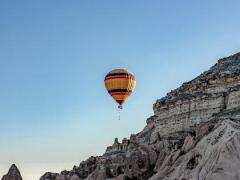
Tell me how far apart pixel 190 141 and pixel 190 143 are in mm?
305

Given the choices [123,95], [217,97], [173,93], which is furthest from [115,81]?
[217,97]

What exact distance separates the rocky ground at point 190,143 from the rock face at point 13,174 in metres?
0.20

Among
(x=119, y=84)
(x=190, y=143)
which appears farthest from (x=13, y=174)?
(x=190, y=143)

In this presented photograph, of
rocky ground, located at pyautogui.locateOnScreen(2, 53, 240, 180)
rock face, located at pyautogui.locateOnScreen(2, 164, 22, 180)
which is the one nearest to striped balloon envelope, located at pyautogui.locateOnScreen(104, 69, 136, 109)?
rocky ground, located at pyautogui.locateOnScreen(2, 53, 240, 180)

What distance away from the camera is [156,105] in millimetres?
103250

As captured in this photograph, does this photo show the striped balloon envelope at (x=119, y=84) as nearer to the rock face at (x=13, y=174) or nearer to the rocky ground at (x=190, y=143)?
A: the rocky ground at (x=190, y=143)

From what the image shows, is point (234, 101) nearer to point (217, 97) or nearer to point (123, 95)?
point (217, 97)

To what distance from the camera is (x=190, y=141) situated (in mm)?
64438

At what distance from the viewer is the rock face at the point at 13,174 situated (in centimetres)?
11219

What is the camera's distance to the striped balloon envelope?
101 m

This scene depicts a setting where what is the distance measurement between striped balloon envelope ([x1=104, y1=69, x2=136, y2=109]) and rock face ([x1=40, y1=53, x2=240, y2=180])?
5.32 m

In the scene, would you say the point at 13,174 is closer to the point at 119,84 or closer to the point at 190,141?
the point at 119,84

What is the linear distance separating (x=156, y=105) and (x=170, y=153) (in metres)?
34.8

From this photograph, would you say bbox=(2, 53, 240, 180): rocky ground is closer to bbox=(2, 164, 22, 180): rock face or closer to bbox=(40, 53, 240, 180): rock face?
bbox=(40, 53, 240, 180): rock face
